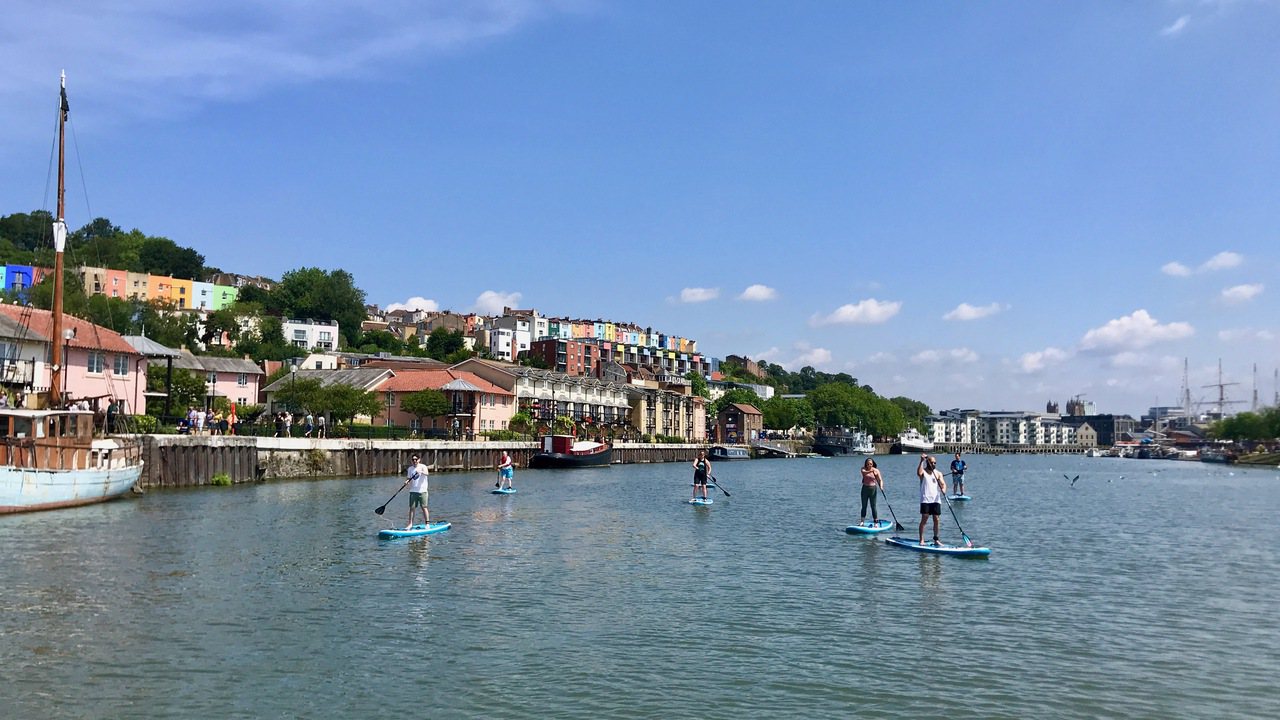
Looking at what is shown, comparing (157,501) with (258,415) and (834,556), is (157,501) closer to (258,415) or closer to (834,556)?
(834,556)

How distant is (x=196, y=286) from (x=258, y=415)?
104 metres

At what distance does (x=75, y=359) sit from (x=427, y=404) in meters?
39.9

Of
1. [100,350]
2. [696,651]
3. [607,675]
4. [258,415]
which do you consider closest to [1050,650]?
[696,651]

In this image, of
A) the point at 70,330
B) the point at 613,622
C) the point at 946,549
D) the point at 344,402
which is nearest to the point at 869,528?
the point at 946,549

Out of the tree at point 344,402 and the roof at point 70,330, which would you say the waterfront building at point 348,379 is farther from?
the roof at point 70,330

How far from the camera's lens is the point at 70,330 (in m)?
57.2

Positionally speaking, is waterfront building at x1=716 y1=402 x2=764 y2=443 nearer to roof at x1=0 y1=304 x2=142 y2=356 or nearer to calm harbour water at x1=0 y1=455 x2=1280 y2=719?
roof at x1=0 y1=304 x2=142 y2=356

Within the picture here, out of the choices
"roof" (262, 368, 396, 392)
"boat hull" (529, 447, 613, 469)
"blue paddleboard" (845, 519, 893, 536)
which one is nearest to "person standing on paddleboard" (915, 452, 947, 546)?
"blue paddleboard" (845, 519, 893, 536)

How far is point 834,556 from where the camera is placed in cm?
2855

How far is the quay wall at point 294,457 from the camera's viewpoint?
50906 millimetres

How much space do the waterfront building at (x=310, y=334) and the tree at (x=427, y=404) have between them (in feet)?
201

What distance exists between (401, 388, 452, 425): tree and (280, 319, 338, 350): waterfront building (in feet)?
201

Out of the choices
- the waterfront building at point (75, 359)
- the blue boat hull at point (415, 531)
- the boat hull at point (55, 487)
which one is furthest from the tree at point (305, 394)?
the blue boat hull at point (415, 531)

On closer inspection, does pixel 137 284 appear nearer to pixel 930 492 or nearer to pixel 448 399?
pixel 448 399
